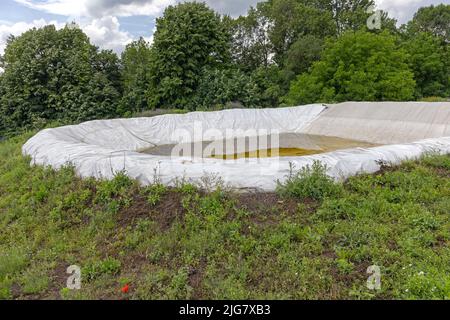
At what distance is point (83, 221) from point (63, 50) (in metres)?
11.5

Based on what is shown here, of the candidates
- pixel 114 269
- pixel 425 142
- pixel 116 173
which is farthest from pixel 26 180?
pixel 425 142

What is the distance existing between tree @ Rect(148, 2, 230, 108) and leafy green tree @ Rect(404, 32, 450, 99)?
945 centimetres

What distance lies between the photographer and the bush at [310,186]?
3043 millimetres

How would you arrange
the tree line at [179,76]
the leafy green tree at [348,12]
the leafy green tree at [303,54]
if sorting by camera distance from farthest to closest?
the leafy green tree at [348,12], the leafy green tree at [303,54], the tree line at [179,76]

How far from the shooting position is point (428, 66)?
559 inches

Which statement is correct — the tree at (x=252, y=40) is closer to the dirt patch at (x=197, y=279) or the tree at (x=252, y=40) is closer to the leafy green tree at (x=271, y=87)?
the leafy green tree at (x=271, y=87)

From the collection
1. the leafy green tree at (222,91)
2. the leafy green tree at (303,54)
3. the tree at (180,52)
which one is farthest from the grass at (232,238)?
the leafy green tree at (303,54)

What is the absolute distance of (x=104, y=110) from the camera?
12.1 meters

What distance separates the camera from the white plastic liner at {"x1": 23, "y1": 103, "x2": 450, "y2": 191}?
326 centimetres

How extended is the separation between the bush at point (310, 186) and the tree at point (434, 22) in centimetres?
1784

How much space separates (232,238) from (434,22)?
21402 millimetres

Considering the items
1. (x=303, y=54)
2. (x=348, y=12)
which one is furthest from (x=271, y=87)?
(x=348, y=12)

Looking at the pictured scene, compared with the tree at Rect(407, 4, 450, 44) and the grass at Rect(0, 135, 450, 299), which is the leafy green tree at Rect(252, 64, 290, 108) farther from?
the grass at Rect(0, 135, 450, 299)

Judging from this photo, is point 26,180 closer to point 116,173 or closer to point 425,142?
point 116,173
